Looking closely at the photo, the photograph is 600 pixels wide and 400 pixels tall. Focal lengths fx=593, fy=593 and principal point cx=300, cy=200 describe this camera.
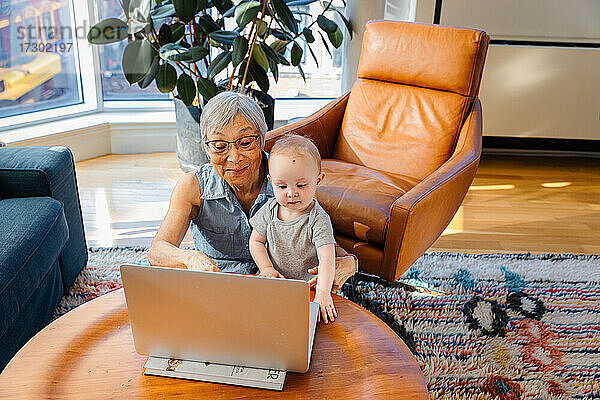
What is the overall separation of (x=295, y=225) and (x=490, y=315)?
105 centimetres

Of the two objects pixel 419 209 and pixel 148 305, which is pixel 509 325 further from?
pixel 148 305

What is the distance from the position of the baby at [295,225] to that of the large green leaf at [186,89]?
1.59 metres

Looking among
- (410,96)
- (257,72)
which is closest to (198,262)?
(410,96)

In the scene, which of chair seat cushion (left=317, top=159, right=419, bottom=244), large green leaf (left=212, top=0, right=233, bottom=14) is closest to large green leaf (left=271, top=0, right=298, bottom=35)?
large green leaf (left=212, top=0, right=233, bottom=14)

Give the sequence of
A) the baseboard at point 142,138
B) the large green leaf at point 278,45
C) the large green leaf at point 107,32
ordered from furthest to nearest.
Answer: 1. the baseboard at point 142,138
2. the large green leaf at point 278,45
3. the large green leaf at point 107,32

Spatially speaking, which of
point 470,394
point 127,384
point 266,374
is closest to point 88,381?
point 127,384

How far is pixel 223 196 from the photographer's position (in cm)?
159

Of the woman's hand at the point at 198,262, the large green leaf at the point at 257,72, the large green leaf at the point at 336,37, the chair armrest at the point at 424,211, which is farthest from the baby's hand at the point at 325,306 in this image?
the large green leaf at the point at 336,37

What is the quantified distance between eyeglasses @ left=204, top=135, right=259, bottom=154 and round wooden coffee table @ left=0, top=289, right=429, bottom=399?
457 mm

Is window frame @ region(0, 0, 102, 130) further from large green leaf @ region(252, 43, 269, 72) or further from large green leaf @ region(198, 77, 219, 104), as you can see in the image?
large green leaf @ region(252, 43, 269, 72)

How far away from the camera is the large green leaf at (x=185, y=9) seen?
2.72 metres

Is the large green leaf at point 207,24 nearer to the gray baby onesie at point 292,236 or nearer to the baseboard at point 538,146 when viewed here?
the gray baby onesie at point 292,236

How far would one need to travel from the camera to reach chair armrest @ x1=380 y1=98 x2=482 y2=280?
1.90 metres

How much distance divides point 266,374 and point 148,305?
0.85 feet
